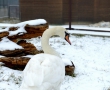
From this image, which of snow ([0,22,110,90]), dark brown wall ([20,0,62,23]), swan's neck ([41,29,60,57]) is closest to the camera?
swan's neck ([41,29,60,57])

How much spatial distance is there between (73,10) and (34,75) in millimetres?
11170

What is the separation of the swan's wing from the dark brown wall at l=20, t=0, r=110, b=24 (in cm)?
1090

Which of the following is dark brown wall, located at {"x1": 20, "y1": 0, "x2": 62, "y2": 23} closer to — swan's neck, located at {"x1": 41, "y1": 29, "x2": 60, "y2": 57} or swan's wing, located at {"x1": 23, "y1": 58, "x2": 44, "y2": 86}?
swan's neck, located at {"x1": 41, "y1": 29, "x2": 60, "y2": 57}

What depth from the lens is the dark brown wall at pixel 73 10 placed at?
13945 mm

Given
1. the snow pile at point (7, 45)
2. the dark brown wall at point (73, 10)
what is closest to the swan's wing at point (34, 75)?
the snow pile at point (7, 45)

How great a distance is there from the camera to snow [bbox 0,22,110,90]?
4.99 metres

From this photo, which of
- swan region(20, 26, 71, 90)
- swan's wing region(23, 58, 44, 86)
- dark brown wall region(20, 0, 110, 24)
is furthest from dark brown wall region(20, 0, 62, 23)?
swan's wing region(23, 58, 44, 86)

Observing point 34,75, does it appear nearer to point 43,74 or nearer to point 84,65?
point 43,74

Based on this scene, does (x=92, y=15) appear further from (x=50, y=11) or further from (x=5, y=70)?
(x=5, y=70)

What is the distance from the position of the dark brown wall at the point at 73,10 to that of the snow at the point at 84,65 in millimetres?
4487

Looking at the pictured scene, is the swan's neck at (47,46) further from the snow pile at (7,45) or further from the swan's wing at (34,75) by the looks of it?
the snow pile at (7,45)

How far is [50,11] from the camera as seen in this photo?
1451 centimetres

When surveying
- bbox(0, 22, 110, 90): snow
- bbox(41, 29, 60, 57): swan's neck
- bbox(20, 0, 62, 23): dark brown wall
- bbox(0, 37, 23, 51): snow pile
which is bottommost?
bbox(0, 22, 110, 90): snow

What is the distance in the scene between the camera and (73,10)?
14.1 metres
